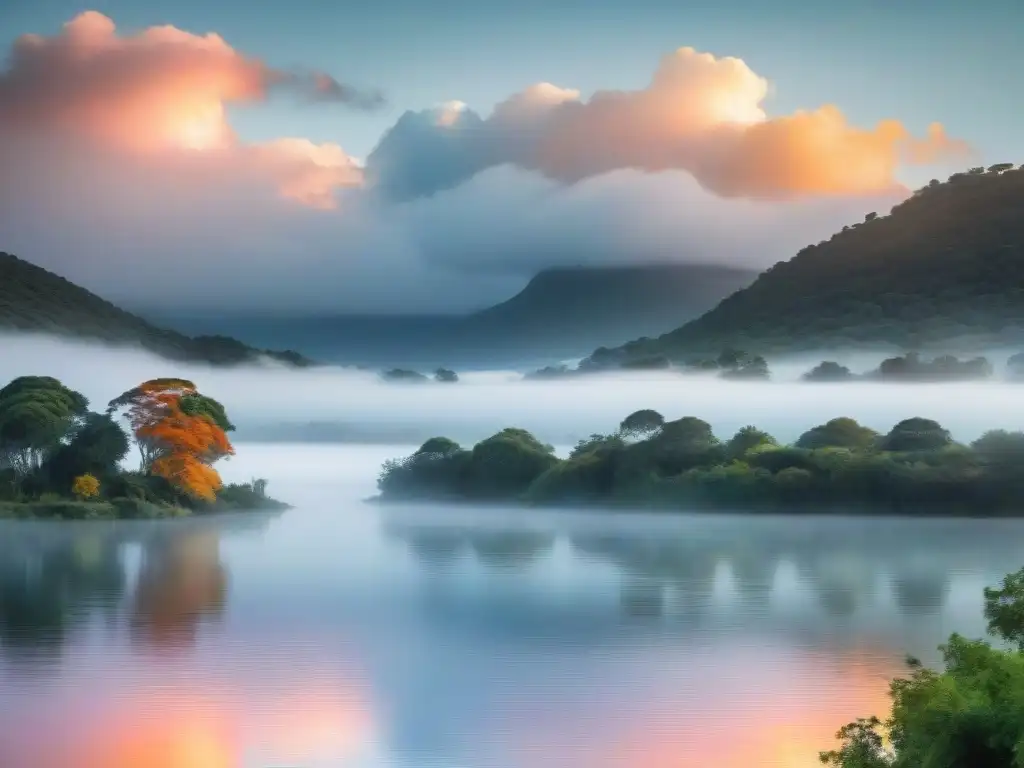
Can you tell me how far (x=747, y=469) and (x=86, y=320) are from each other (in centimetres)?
1088

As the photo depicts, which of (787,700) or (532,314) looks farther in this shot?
(532,314)

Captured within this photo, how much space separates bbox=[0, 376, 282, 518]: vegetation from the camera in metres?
17.9

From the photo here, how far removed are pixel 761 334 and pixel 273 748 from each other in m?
18.8

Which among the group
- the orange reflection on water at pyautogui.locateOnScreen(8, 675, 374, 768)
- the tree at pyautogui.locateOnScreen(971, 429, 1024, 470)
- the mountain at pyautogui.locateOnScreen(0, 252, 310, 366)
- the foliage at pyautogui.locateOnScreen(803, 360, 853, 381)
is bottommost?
the orange reflection on water at pyautogui.locateOnScreen(8, 675, 374, 768)

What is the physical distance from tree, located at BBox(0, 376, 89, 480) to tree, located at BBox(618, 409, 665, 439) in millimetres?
8045

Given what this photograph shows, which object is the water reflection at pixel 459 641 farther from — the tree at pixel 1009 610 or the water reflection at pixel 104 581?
the tree at pixel 1009 610

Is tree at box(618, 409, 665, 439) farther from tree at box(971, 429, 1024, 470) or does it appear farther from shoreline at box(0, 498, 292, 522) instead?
shoreline at box(0, 498, 292, 522)

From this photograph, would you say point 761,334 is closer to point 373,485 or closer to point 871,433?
point 871,433

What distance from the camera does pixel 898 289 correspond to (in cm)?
2580

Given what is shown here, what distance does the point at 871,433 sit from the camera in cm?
2198

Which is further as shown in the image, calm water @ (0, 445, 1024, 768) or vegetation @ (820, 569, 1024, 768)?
calm water @ (0, 445, 1024, 768)

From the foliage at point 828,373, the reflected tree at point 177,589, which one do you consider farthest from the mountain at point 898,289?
the reflected tree at point 177,589

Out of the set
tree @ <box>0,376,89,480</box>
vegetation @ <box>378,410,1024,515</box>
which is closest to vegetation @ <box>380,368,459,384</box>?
vegetation @ <box>378,410,1024,515</box>

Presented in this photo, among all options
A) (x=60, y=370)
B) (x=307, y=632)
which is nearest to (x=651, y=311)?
(x=60, y=370)
